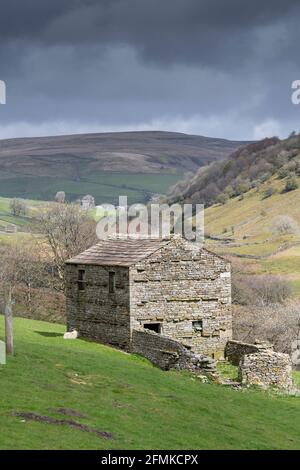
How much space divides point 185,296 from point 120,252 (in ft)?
13.5

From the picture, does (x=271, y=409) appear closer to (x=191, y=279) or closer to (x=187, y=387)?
(x=187, y=387)

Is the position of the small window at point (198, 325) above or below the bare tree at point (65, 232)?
below

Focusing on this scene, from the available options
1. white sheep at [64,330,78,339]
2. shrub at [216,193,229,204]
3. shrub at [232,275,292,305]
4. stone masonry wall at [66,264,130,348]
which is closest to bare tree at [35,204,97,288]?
shrub at [232,275,292,305]

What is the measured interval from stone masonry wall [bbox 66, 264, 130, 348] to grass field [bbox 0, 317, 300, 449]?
3.41 meters

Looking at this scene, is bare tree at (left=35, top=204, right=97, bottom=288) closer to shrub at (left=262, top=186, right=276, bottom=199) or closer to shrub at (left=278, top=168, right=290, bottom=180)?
shrub at (left=262, top=186, right=276, bottom=199)

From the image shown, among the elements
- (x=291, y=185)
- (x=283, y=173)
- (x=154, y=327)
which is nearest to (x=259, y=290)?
(x=154, y=327)

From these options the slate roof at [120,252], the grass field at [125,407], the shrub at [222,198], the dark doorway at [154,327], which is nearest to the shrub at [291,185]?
the shrub at [222,198]

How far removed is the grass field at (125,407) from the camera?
894 inches

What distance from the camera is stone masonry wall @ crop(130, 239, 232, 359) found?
4197 cm

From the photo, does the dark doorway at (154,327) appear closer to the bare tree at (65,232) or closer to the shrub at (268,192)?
the bare tree at (65,232)
